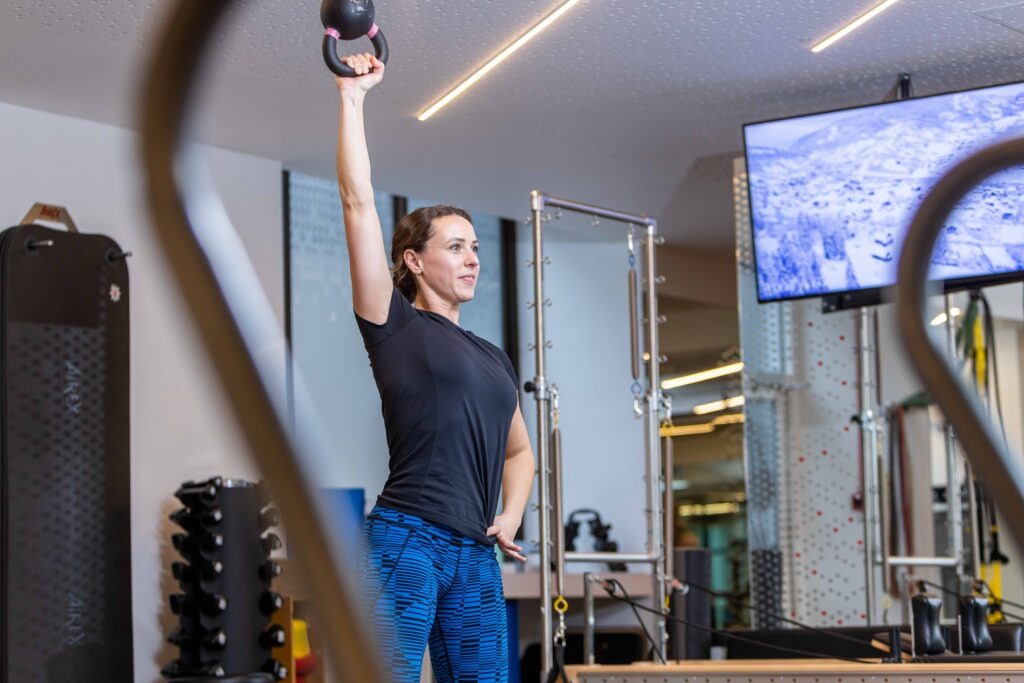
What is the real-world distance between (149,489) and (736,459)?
643 cm

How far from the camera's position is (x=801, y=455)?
5574mm

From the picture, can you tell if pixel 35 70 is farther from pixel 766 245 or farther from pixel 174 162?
Answer: pixel 174 162

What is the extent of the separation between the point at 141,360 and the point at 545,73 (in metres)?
1.86

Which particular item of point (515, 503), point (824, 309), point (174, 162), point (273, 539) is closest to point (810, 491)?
point (824, 309)

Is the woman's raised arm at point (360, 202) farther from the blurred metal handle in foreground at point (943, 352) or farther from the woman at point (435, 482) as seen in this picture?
the blurred metal handle in foreground at point (943, 352)

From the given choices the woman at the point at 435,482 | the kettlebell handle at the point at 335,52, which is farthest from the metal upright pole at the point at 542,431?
the kettlebell handle at the point at 335,52

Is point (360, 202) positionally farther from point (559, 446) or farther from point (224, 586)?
point (224, 586)

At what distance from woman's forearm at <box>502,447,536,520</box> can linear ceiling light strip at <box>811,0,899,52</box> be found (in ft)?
7.73

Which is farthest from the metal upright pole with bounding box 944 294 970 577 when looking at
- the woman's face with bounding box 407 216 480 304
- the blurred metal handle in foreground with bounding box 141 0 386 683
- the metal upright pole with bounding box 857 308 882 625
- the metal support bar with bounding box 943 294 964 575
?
the blurred metal handle in foreground with bounding box 141 0 386 683

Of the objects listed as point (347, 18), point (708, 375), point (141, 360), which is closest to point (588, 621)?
point (141, 360)

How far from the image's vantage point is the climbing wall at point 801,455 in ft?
17.9

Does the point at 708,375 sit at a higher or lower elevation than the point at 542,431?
higher

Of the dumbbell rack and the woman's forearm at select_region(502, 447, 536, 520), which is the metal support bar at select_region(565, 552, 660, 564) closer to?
the dumbbell rack

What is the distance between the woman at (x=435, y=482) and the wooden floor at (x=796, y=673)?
120cm
